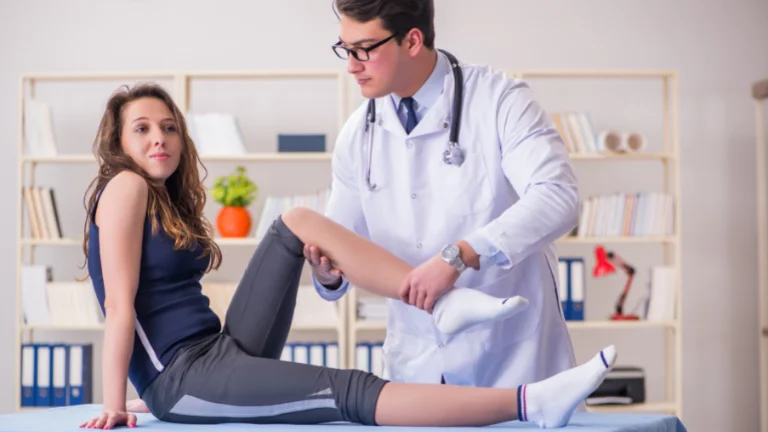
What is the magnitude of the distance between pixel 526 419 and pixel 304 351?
251 cm

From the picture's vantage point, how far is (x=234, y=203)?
384 cm

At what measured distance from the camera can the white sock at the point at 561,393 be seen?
4.42 ft

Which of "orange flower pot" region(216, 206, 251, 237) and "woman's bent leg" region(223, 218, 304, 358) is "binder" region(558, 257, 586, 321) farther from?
"woman's bent leg" region(223, 218, 304, 358)

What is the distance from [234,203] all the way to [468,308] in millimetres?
2488

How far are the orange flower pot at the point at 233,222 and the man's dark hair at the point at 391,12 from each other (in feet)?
7.12

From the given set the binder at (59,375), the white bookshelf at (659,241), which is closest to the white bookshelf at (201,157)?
the binder at (59,375)

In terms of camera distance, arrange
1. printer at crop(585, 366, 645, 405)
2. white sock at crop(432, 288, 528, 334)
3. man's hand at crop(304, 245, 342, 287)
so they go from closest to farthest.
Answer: white sock at crop(432, 288, 528, 334), man's hand at crop(304, 245, 342, 287), printer at crop(585, 366, 645, 405)

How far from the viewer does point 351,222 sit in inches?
76.5

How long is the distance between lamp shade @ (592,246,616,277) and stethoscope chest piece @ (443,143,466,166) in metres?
2.27

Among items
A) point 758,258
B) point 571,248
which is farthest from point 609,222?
point 758,258

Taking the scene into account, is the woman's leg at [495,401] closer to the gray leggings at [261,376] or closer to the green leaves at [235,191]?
the gray leggings at [261,376]

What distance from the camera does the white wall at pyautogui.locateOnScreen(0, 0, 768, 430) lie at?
13.9ft

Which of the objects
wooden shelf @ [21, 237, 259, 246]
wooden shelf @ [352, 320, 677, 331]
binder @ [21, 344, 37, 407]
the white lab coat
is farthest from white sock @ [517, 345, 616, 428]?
binder @ [21, 344, 37, 407]

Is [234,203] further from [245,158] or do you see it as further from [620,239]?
[620,239]
